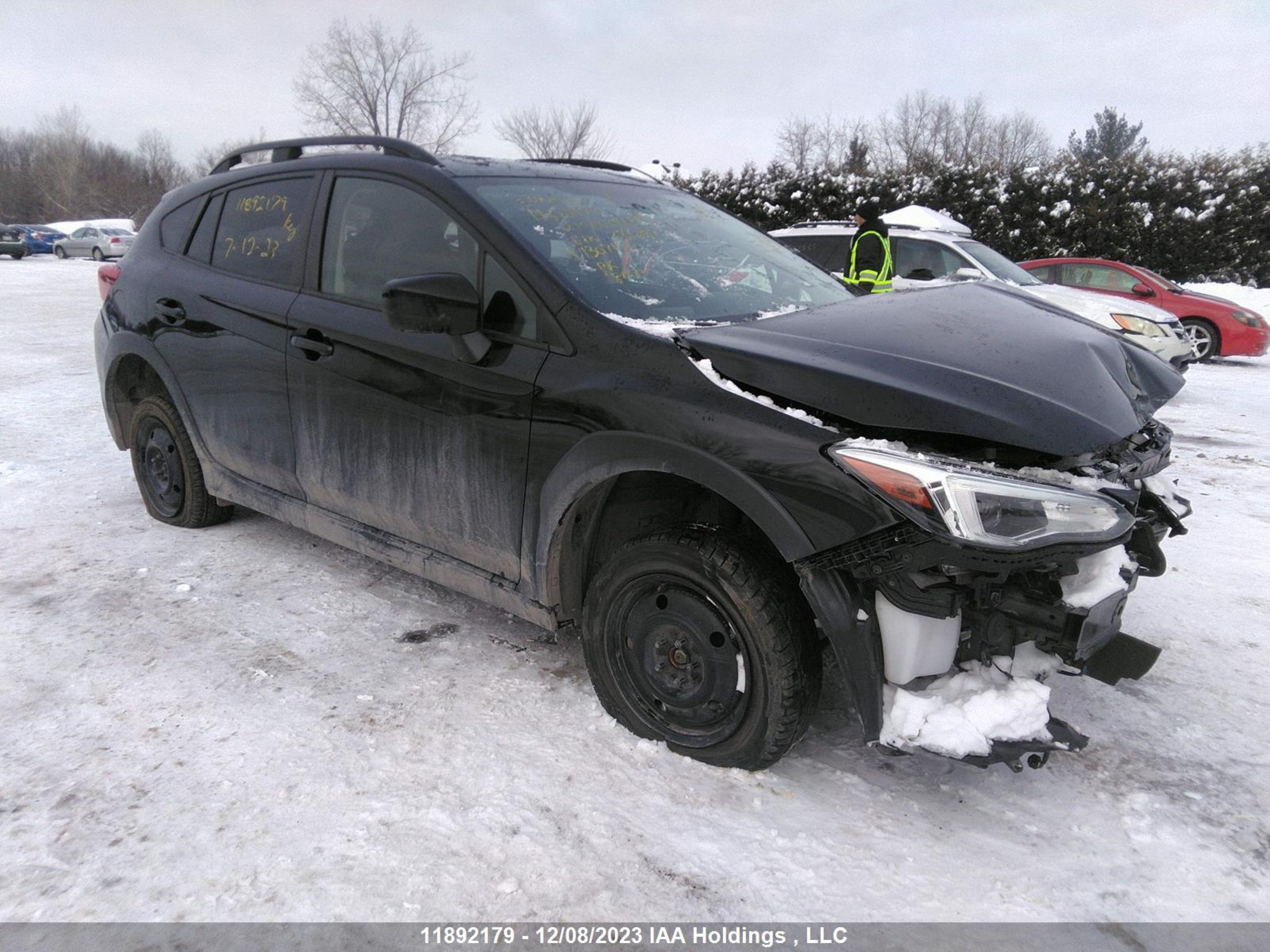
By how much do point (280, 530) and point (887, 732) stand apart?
134 inches

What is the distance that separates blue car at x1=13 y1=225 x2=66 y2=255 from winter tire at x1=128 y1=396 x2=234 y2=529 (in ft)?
134

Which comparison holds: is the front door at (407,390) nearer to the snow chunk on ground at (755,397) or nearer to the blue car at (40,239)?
the snow chunk on ground at (755,397)

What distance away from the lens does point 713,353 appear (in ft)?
7.93

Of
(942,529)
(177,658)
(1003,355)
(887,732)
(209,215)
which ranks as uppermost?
(209,215)

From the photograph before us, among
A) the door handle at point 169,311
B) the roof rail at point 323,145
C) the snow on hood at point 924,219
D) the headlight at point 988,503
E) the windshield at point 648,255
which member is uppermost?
the snow on hood at point 924,219

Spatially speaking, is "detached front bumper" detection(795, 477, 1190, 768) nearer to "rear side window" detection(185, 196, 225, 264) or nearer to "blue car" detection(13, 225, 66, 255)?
"rear side window" detection(185, 196, 225, 264)

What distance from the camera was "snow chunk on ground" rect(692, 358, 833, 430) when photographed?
7.29ft

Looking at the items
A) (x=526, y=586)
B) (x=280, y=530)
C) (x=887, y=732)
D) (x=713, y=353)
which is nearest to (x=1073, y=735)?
(x=887, y=732)

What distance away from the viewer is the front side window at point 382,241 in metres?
2.98

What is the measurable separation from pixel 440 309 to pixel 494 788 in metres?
1.40

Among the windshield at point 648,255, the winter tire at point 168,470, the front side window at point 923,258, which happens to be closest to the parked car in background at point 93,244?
the front side window at point 923,258

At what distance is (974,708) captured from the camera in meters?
2.20

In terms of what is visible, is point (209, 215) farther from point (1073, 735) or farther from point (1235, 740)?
point (1235, 740)

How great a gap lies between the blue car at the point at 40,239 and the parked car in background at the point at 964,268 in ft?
129
